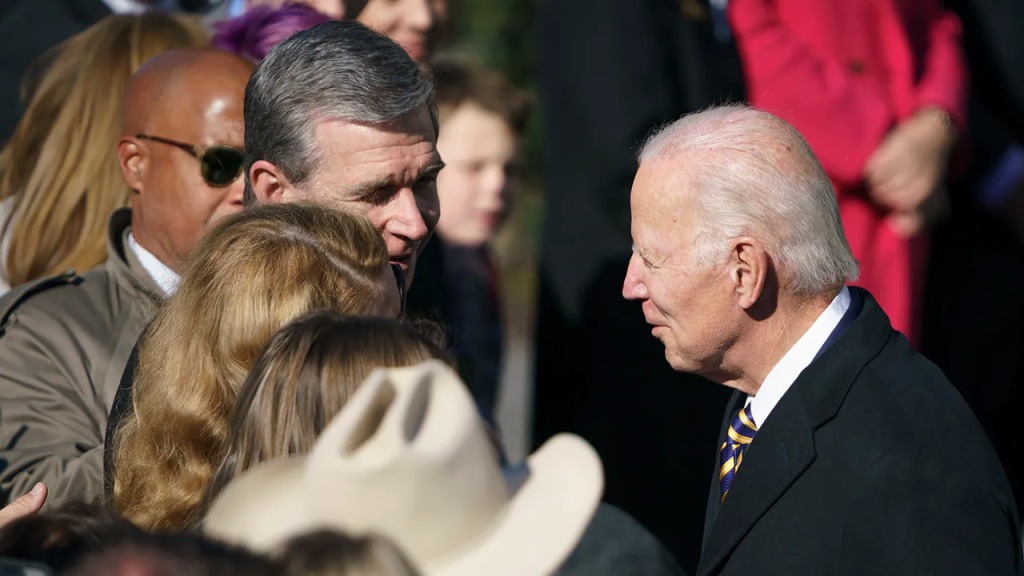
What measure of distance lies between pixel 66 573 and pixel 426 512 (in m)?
0.43

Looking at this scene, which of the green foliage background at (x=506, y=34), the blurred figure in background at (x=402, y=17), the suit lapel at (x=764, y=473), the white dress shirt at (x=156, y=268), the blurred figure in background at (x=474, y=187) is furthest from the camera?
the green foliage background at (x=506, y=34)

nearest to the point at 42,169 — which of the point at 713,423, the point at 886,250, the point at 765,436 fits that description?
the point at 765,436

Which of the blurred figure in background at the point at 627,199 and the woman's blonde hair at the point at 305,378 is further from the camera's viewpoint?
the blurred figure in background at the point at 627,199

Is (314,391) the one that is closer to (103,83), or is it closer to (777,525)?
(777,525)

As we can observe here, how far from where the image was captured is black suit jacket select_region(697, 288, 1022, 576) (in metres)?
2.18

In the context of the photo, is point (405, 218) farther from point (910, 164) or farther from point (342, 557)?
point (910, 164)

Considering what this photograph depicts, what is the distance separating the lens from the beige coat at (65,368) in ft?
8.50

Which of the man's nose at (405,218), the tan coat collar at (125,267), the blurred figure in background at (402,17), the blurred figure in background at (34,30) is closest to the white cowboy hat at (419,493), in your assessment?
the man's nose at (405,218)

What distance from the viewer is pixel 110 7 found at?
14.4 ft

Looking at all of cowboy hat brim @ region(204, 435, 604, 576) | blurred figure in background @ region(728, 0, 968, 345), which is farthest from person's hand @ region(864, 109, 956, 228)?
cowboy hat brim @ region(204, 435, 604, 576)

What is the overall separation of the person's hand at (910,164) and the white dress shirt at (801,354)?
1.75 meters

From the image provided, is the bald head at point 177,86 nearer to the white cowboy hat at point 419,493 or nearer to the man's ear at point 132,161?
the man's ear at point 132,161

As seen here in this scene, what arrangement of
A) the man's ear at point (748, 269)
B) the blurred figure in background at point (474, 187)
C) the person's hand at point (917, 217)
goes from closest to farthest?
the man's ear at point (748, 269), the person's hand at point (917, 217), the blurred figure in background at point (474, 187)

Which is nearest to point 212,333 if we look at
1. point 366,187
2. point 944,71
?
point 366,187
